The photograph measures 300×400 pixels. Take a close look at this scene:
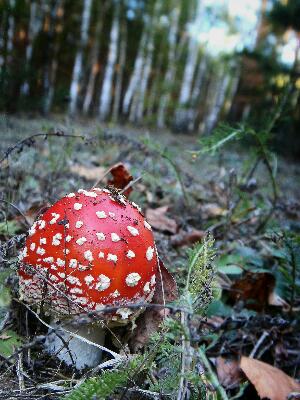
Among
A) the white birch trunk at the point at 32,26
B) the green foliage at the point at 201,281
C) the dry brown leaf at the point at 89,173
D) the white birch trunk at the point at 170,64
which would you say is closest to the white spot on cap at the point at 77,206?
the green foliage at the point at 201,281

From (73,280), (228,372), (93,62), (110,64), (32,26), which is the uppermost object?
(32,26)

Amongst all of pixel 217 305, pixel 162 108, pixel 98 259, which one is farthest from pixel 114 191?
pixel 162 108

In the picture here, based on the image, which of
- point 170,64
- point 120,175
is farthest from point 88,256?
point 170,64

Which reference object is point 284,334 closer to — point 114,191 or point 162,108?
point 114,191

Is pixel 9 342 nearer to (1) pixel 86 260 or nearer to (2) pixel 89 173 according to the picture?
(1) pixel 86 260

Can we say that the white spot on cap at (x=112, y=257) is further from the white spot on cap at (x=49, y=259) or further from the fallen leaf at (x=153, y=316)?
the fallen leaf at (x=153, y=316)

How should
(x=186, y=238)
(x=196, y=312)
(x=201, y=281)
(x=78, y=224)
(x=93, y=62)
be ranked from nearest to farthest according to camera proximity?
1. (x=196, y=312)
2. (x=201, y=281)
3. (x=78, y=224)
4. (x=186, y=238)
5. (x=93, y=62)

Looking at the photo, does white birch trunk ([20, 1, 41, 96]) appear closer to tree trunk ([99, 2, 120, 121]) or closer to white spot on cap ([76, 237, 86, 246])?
tree trunk ([99, 2, 120, 121])
